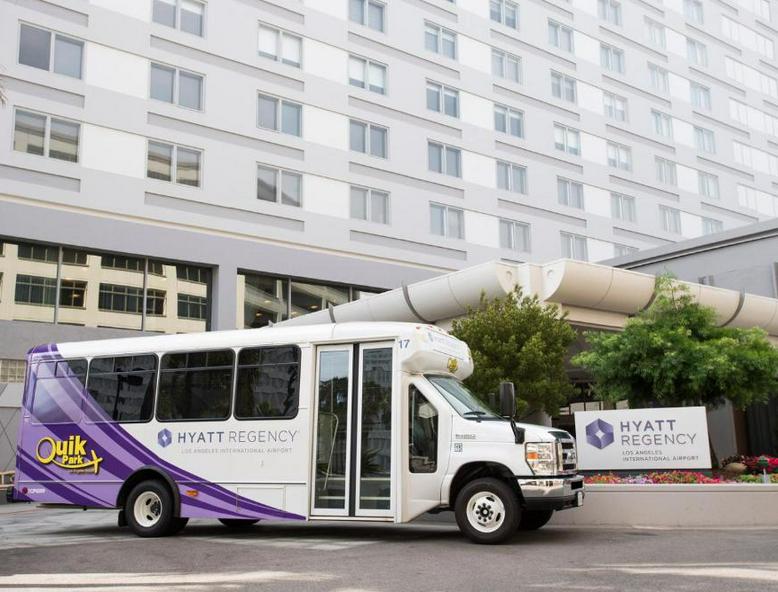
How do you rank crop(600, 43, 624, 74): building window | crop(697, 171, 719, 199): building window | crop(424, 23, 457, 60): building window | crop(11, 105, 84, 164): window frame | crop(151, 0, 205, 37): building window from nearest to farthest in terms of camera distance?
crop(11, 105, 84, 164): window frame, crop(151, 0, 205, 37): building window, crop(424, 23, 457, 60): building window, crop(600, 43, 624, 74): building window, crop(697, 171, 719, 199): building window

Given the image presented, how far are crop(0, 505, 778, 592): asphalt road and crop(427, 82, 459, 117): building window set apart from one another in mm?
24926

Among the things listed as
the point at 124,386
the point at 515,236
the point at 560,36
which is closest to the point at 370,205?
the point at 515,236

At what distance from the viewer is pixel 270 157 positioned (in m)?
30.2

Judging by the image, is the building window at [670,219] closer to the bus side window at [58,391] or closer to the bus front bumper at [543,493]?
the bus front bumper at [543,493]

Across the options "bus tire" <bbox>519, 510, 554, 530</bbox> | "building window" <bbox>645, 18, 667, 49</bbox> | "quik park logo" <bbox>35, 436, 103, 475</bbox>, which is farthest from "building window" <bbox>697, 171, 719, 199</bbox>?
"quik park logo" <bbox>35, 436, 103, 475</bbox>

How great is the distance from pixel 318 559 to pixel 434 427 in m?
2.46

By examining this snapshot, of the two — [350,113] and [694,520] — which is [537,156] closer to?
[350,113]

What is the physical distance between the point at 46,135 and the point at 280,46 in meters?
9.64

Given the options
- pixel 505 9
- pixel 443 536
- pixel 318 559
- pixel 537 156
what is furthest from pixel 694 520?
pixel 505 9

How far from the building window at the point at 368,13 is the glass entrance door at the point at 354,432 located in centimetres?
2481

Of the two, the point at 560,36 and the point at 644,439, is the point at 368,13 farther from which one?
the point at 644,439

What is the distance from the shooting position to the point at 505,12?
39688mm

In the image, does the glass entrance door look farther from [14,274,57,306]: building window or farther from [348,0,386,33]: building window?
[348,0,386,33]: building window

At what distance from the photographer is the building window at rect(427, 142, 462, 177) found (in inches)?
1376
